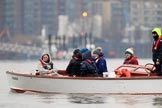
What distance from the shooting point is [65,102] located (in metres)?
36.5

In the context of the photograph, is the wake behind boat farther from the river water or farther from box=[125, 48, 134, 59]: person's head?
box=[125, 48, 134, 59]: person's head

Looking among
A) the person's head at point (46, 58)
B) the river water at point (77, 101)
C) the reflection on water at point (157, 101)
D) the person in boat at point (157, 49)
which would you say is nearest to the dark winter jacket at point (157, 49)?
the person in boat at point (157, 49)

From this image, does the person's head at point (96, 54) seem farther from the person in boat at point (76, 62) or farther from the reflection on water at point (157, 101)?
the reflection on water at point (157, 101)

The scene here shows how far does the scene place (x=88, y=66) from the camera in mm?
39969

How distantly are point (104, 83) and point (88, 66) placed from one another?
1037 millimetres

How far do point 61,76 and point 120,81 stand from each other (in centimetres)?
239

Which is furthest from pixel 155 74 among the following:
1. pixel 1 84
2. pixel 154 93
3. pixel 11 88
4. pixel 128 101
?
pixel 1 84

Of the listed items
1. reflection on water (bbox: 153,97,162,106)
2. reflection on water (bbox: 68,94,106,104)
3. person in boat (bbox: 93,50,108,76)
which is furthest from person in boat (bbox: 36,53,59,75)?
reflection on water (bbox: 153,97,162,106)

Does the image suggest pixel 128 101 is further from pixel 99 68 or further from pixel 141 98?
pixel 99 68

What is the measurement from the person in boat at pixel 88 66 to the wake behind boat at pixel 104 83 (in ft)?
2.05

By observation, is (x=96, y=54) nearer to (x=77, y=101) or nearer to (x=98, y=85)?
(x=98, y=85)

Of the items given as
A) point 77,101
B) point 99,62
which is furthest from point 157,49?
point 77,101

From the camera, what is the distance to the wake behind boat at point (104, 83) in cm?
3912

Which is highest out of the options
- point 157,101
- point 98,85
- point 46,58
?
point 46,58
